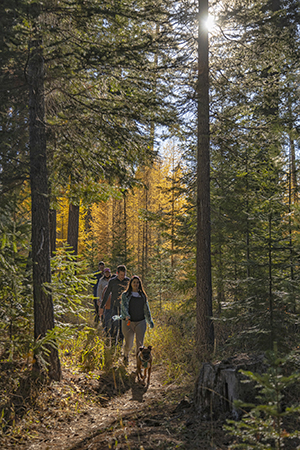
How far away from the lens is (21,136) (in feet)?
20.0

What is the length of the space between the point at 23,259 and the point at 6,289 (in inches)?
22.2

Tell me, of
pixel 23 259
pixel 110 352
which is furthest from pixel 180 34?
pixel 110 352

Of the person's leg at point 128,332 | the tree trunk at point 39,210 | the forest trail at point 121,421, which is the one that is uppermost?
the tree trunk at point 39,210

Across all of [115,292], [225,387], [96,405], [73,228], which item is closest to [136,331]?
[115,292]

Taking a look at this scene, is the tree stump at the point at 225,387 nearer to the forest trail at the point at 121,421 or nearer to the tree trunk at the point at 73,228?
the forest trail at the point at 121,421

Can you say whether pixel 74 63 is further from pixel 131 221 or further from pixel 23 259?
pixel 131 221

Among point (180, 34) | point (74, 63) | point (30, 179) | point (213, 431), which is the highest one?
point (180, 34)

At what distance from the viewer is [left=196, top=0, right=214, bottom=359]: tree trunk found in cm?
845

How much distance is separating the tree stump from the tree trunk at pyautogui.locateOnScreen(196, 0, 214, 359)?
3.64m

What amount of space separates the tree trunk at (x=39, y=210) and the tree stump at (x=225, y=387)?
8.93 ft

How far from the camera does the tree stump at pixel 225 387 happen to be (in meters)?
4.27

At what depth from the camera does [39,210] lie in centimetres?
584

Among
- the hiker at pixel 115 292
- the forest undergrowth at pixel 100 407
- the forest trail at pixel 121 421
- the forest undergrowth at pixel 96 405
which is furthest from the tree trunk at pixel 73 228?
the forest trail at pixel 121 421

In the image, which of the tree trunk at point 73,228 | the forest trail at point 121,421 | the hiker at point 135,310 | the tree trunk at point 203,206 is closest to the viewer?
the forest trail at point 121,421
